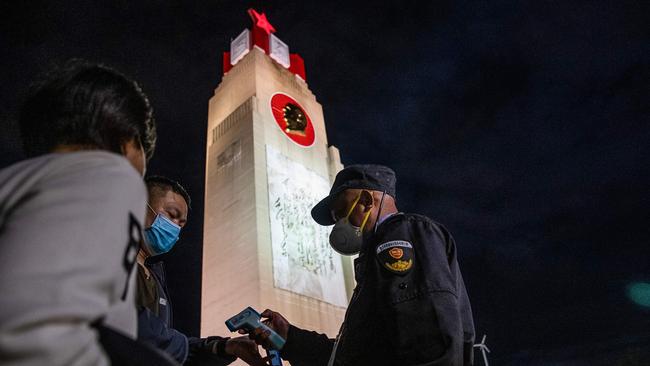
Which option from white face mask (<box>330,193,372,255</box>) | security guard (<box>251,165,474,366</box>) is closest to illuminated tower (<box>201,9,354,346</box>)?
white face mask (<box>330,193,372,255</box>)

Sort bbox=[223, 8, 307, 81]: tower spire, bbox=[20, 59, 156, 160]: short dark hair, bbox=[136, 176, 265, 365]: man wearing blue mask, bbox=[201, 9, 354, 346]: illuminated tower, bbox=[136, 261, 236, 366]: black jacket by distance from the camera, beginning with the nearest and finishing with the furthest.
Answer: bbox=[20, 59, 156, 160]: short dark hair, bbox=[136, 261, 236, 366]: black jacket, bbox=[136, 176, 265, 365]: man wearing blue mask, bbox=[201, 9, 354, 346]: illuminated tower, bbox=[223, 8, 307, 81]: tower spire

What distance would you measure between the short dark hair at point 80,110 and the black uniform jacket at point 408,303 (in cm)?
122

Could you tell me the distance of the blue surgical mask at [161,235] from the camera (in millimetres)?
2886

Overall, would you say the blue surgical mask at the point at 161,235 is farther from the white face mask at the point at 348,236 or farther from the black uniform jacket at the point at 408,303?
the black uniform jacket at the point at 408,303

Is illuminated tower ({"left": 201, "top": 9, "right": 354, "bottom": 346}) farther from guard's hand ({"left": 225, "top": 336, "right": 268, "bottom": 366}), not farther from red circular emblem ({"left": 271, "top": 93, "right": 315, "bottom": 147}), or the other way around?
guard's hand ({"left": 225, "top": 336, "right": 268, "bottom": 366})

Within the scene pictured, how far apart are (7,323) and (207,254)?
9716 mm

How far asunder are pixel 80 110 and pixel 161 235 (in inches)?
84.2

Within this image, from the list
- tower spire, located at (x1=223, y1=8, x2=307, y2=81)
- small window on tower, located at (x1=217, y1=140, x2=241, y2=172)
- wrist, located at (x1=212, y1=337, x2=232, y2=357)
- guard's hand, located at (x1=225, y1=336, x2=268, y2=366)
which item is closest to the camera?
guard's hand, located at (x1=225, y1=336, x2=268, y2=366)

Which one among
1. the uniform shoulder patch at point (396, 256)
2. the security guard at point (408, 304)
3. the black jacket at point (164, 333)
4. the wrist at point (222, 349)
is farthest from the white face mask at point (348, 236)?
the black jacket at point (164, 333)

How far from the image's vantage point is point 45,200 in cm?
69

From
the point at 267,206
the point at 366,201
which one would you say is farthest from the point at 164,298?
the point at 267,206

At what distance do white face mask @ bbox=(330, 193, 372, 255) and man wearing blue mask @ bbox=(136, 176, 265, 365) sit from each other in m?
0.86

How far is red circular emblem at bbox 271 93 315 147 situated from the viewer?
11.6 meters

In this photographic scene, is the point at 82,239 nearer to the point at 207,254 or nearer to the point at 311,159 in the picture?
the point at 207,254
